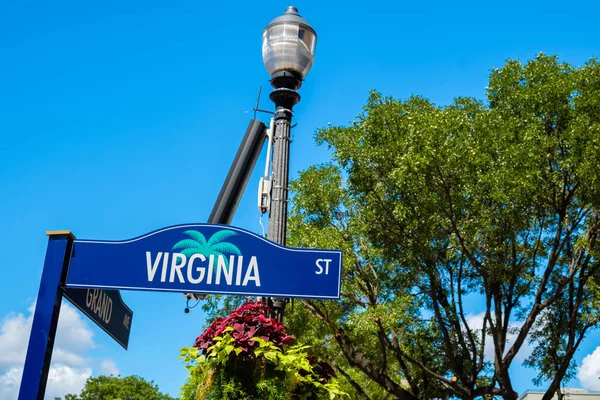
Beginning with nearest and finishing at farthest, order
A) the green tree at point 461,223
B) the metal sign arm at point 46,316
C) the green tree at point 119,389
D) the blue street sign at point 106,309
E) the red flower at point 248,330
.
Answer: the metal sign arm at point 46,316, the blue street sign at point 106,309, the red flower at point 248,330, the green tree at point 461,223, the green tree at point 119,389

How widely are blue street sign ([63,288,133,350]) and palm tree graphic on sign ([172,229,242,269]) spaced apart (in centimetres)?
55

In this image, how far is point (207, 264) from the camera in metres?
4.33

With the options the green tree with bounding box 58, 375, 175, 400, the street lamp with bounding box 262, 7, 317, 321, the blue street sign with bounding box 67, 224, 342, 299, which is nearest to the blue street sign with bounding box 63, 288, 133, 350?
the blue street sign with bounding box 67, 224, 342, 299

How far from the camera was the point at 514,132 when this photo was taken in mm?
17875

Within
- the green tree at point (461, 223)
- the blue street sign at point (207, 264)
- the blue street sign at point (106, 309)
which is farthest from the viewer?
the green tree at point (461, 223)

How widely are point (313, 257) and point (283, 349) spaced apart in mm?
647

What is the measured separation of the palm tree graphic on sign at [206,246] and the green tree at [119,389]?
49.3 metres

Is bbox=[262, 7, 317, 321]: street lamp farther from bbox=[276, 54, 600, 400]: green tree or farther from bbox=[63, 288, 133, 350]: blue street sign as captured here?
bbox=[276, 54, 600, 400]: green tree

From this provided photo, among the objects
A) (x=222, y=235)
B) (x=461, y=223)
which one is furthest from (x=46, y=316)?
(x=461, y=223)

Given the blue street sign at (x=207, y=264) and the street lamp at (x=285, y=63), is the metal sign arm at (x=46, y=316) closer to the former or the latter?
the blue street sign at (x=207, y=264)

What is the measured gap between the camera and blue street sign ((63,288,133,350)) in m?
4.12

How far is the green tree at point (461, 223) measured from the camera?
17.5 meters

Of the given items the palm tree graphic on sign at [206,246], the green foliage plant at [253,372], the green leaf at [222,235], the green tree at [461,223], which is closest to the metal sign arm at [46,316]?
the palm tree graphic on sign at [206,246]

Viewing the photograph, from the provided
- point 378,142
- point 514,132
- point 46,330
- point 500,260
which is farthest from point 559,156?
point 46,330
